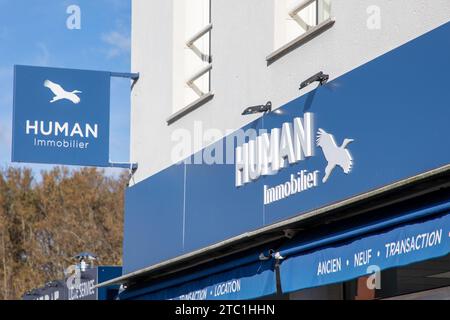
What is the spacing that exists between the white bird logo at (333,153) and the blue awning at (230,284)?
1424 millimetres

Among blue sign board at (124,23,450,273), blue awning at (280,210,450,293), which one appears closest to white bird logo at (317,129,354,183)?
blue sign board at (124,23,450,273)

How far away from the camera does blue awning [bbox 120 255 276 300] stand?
11.3 metres

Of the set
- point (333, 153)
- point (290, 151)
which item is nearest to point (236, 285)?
point (290, 151)

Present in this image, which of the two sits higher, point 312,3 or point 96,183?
point 96,183

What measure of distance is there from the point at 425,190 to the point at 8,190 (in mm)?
42107

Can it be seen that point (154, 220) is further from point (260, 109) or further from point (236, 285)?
point (260, 109)

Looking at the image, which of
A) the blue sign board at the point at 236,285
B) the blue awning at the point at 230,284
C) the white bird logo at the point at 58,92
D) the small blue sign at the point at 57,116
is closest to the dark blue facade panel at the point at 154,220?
the blue awning at the point at 230,284

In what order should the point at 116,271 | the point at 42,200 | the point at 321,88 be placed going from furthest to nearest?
the point at 42,200 → the point at 116,271 → the point at 321,88

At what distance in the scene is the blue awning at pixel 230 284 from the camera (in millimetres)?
11344

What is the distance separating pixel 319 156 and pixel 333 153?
1.13 ft

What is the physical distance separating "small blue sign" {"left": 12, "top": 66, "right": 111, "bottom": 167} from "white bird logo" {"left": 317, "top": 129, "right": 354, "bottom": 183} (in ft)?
14.2

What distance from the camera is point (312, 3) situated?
12.0 meters
